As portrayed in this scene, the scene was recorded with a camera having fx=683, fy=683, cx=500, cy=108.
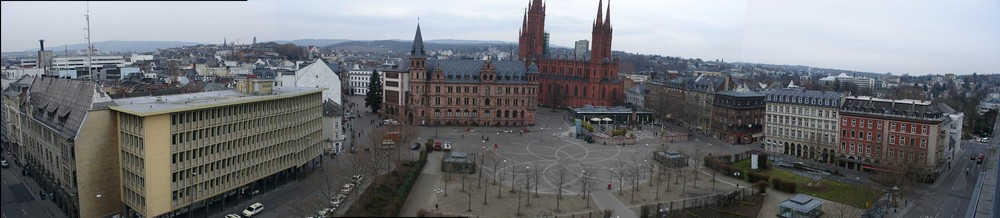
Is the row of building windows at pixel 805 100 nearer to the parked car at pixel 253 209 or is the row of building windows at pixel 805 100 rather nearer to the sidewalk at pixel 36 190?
the parked car at pixel 253 209

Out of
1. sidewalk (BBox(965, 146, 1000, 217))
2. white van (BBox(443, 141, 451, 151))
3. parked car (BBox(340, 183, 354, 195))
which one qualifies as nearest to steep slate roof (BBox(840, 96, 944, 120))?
sidewalk (BBox(965, 146, 1000, 217))

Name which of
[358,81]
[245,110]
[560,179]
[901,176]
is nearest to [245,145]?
[245,110]

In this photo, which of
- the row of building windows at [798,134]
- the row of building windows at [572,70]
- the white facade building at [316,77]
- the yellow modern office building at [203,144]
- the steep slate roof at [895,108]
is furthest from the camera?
the row of building windows at [572,70]

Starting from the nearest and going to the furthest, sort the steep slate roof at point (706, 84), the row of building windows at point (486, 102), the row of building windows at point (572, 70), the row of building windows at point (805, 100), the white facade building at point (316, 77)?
the row of building windows at point (805, 100) → the row of building windows at point (486, 102) → the white facade building at point (316, 77) → the steep slate roof at point (706, 84) → the row of building windows at point (572, 70)

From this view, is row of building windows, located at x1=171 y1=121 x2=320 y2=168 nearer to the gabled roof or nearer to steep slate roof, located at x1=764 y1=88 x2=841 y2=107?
the gabled roof

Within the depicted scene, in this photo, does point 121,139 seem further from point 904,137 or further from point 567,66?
point 567,66

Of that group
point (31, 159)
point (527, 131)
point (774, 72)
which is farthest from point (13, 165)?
point (774, 72)

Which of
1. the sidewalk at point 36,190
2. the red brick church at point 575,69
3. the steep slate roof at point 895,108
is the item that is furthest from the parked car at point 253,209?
the red brick church at point 575,69
